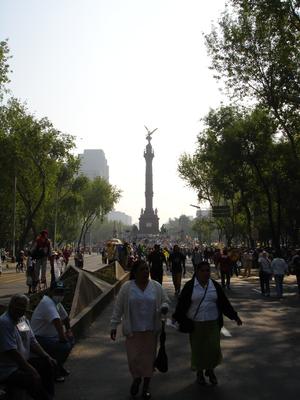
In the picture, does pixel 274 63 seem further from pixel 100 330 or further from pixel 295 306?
pixel 100 330

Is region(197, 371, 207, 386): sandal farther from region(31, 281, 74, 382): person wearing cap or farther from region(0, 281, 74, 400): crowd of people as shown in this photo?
region(0, 281, 74, 400): crowd of people

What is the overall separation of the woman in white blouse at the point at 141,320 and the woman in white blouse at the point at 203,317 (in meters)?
0.51

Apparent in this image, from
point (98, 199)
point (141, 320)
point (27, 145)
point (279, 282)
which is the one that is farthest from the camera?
point (98, 199)

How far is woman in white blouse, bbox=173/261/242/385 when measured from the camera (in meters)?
7.48

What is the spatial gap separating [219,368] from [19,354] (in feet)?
13.0

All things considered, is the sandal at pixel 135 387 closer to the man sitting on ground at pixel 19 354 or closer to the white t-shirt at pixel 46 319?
the white t-shirt at pixel 46 319

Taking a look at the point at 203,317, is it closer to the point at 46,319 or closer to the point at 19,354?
the point at 46,319

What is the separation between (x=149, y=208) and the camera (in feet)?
438

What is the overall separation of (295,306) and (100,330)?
7.52 m

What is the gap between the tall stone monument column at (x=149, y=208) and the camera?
12950 centimetres

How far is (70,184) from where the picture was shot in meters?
79.6

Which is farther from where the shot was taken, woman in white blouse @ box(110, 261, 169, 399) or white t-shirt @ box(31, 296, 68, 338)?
white t-shirt @ box(31, 296, 68, 338)

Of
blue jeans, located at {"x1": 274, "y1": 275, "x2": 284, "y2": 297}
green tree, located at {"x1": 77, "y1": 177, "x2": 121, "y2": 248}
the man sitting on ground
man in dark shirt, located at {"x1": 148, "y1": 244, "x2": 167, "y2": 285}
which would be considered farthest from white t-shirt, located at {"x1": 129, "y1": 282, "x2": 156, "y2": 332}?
green tree, located at {"x1": 77, "y1": 177, "x2": 121, "y2": 248}

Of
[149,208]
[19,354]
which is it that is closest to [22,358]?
[19,354]
